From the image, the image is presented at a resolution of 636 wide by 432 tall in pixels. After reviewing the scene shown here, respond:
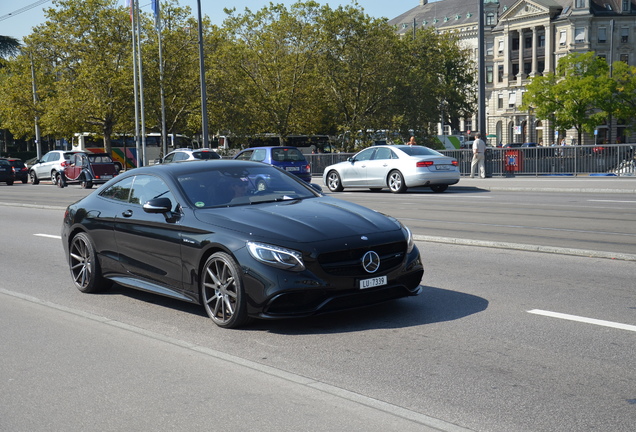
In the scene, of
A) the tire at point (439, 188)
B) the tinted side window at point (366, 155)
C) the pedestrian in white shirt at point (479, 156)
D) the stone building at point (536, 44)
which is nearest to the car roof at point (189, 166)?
the tire at point (439, 188)

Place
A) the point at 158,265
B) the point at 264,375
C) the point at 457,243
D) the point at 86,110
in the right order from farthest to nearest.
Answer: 1. the point at 86,110
2. the point at 457,243
3. the point at 158,265
4. the point at 264,375

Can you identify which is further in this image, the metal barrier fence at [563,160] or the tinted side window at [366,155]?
the metal barrier fence at [563,160]

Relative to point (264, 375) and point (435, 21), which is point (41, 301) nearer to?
point (264, 375)

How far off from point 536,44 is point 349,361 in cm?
10567

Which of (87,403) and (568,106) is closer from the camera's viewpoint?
(87,403)

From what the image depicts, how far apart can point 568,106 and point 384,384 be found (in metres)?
76.1

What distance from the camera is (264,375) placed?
520cm

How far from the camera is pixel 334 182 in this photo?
Result: 26625 mm

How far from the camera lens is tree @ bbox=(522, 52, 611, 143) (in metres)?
74.2

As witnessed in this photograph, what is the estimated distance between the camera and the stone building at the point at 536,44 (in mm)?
99875

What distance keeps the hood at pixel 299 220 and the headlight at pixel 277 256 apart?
9cm

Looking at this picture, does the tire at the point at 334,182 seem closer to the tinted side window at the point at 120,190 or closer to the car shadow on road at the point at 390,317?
the tinted side window at the point at 120,190

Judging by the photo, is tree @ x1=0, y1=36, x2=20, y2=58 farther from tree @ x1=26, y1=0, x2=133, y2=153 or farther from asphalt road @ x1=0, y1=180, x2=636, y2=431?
asphalt road @ x1=0, y1=180, x2=636, y2=431

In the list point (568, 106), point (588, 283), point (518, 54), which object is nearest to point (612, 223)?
point (588, 283)
